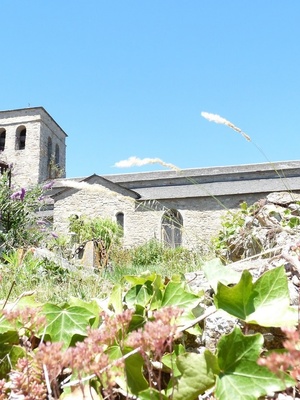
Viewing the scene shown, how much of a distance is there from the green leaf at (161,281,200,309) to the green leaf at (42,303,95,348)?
165mm

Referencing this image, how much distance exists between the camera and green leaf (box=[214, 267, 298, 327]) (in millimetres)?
695

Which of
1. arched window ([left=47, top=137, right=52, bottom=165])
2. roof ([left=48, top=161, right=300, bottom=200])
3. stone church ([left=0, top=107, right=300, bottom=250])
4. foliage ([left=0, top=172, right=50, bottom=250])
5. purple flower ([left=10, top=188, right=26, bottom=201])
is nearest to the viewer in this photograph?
purple flower ([left=10, top=188, right=26, bottom=201])

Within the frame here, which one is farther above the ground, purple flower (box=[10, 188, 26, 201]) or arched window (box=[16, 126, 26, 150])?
arched window (box=[16, 126, 26, 150])

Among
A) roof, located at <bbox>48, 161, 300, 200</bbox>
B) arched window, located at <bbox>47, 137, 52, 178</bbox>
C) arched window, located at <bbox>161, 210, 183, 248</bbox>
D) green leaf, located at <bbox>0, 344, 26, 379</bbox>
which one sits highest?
arched window, located at <bbox>47, 137, 52, 178</bbox>

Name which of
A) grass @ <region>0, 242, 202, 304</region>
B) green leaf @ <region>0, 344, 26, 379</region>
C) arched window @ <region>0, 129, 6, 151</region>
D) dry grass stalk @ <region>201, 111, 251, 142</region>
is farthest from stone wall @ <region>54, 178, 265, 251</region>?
green leaf @ <region>0, 344, 26, 379</region>

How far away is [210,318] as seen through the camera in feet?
2.72

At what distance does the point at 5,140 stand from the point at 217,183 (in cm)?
1733

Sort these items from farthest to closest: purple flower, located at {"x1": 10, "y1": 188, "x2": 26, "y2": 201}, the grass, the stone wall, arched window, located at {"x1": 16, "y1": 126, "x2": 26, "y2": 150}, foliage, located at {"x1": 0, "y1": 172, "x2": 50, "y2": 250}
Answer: arched window, located at {"x1": 16, "y1": 126, "x2": 26, "y2": 150} < the stone wall < foliage, located at {"x1": 0, "y1": 172, "x2": 50, "y2": 250} < purple flower, located at {"x1": 10, "y1": 188, "x2": 26, "y2": 201} < the grass

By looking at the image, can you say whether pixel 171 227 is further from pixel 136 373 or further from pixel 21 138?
pixel 21 138

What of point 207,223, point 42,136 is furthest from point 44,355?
point 42,136

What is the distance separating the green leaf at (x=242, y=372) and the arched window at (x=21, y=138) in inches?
1271

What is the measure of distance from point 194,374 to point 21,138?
108ft

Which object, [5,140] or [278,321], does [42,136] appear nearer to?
[5,140]

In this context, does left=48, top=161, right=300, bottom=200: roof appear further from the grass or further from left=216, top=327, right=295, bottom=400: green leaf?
left=216, top=327, right=295, bottom=400: green leaf
